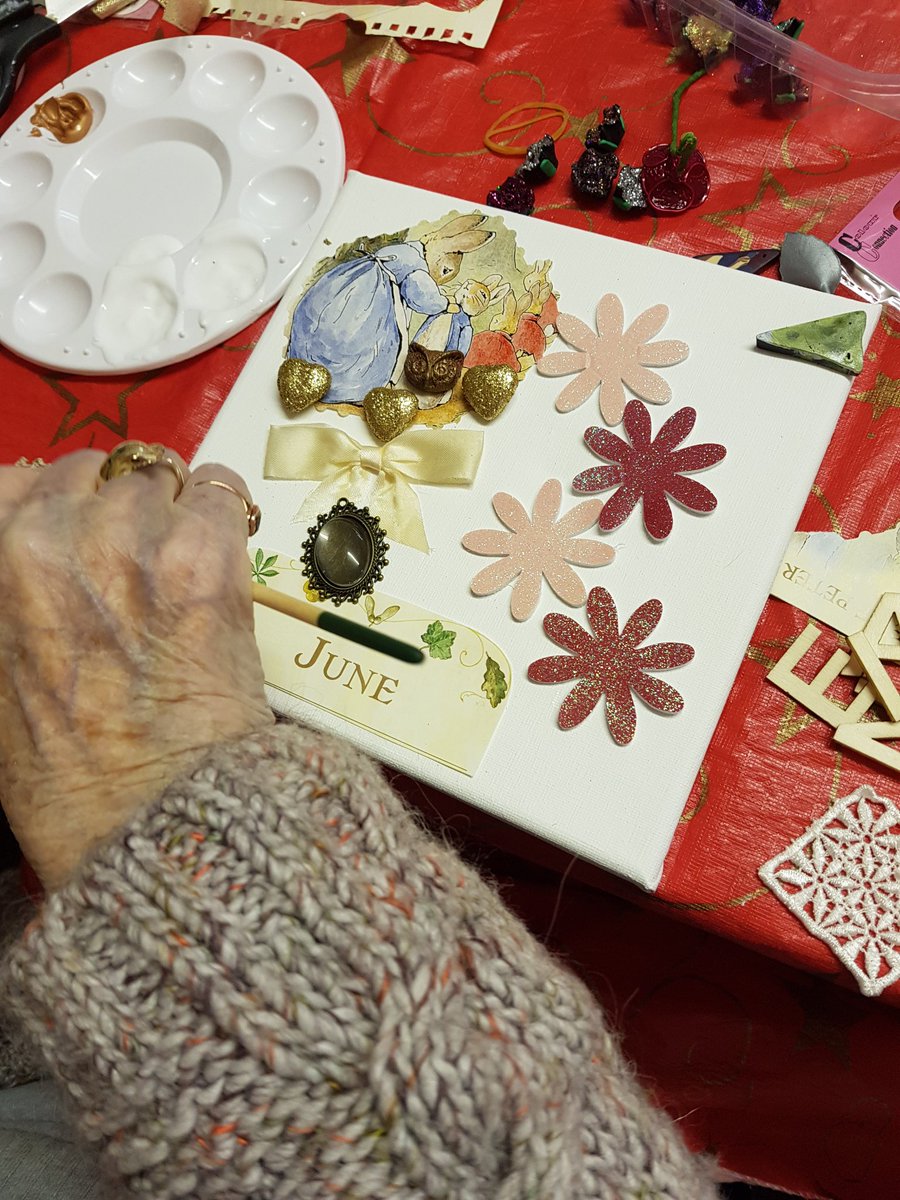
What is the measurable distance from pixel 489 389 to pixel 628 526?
170 millimetres

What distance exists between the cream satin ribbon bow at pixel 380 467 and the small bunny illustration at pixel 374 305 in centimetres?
5

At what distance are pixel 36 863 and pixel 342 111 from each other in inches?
34.3

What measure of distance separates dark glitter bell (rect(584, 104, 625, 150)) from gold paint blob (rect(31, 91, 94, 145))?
571 millimetres

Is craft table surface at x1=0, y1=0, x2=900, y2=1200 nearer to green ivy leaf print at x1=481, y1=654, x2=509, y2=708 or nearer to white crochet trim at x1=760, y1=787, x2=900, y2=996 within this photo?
white crochet trim at x1=760, y1=787, x2=900, y2=996

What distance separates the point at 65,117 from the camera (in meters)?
0.98

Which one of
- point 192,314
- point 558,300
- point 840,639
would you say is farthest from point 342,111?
point 840,639

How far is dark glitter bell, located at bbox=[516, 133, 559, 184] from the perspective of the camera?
89cm

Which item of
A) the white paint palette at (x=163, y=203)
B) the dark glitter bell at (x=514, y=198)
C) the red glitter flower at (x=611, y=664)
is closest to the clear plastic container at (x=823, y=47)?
the dark glitter bell at (x=514, y=198)

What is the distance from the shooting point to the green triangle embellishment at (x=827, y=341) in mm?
702

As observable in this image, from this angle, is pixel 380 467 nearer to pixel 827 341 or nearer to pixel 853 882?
pixel 827 341

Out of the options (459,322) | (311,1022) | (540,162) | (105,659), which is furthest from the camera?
(540,162)

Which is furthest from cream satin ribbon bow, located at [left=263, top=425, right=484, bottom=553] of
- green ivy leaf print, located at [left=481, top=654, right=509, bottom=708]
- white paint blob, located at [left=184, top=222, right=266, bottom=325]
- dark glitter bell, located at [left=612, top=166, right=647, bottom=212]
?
dark glitter bell, located at [left=612, top=166, right=647, bottom=212]

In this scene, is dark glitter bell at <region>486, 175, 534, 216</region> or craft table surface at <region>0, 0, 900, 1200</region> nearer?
craft table surface at <region>0, 0, 900, 1200</region>

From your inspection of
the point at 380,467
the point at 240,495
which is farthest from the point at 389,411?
the point at 240,495
